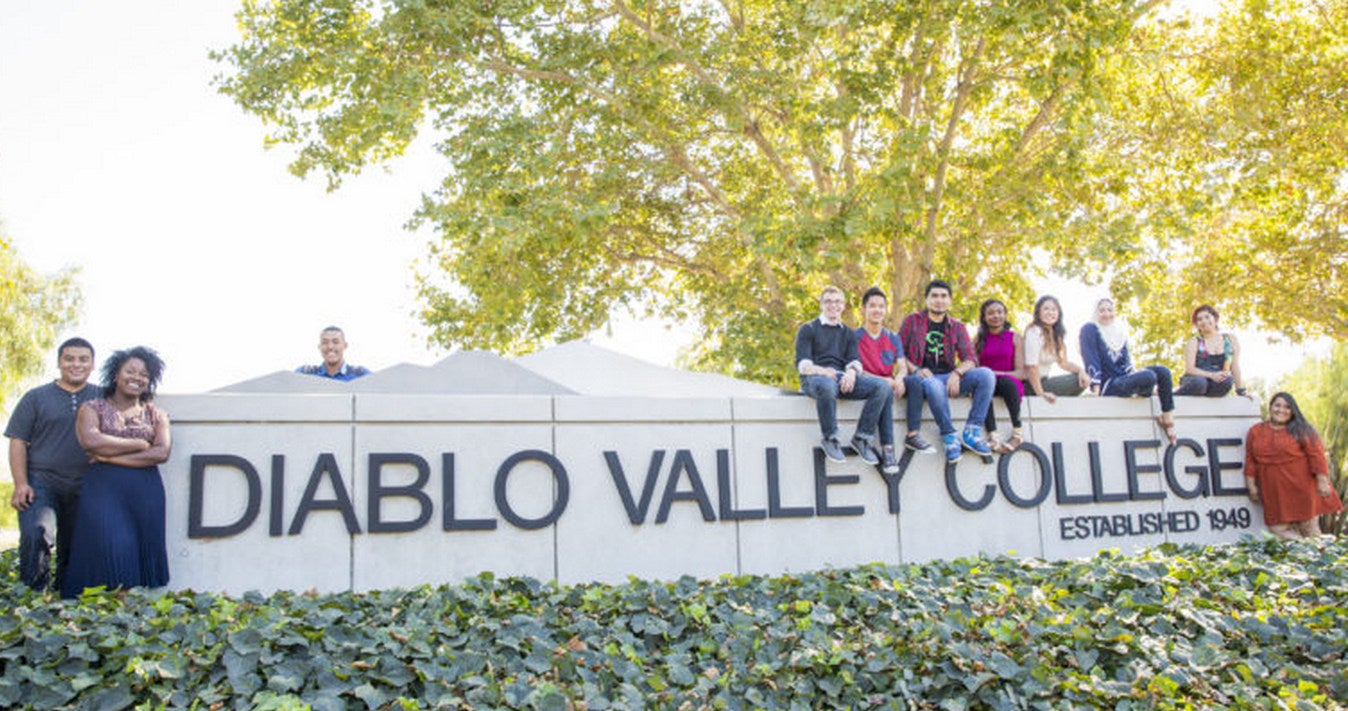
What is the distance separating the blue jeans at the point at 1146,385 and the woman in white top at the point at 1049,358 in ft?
0.87

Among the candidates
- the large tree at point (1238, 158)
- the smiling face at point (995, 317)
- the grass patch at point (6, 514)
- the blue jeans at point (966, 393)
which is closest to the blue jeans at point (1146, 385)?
the smiling face at point (995, 317)

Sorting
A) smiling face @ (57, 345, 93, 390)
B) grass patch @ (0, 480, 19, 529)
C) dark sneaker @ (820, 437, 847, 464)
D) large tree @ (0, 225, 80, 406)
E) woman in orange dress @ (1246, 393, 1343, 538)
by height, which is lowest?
grass patch @ (0, 480, 19, 529)

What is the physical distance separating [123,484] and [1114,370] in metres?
7.97

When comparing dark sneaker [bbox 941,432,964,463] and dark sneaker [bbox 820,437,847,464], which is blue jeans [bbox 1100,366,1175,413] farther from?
dark sneaker [bbox 820,437,847,464]

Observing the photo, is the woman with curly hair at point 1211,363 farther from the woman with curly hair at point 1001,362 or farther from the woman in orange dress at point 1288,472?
the woman with curly hair at point 1001,362

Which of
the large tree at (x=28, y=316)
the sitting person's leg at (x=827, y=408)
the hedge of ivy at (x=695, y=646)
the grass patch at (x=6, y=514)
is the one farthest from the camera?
the grass patch at (x=6, y=514)

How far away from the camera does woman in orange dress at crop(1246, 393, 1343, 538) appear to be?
9.56 metres

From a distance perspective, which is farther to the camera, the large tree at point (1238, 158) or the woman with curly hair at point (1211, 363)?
the large tree at point (1238, 158)

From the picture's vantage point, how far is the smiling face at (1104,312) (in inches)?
374

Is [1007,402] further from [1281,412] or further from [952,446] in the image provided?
[1281,412]

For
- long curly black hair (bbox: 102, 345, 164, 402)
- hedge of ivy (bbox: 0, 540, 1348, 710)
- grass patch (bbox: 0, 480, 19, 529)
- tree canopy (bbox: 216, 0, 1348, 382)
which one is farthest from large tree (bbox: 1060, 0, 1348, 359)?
grass patch (bbox: 0, 480, 19, 529)

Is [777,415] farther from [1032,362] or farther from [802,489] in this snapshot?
[1032,362]

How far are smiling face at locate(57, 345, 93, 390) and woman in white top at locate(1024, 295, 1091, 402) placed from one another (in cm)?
698

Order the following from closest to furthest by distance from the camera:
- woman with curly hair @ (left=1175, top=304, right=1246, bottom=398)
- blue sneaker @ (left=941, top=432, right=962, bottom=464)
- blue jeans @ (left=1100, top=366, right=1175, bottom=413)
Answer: blue sneaker @ (left=941, top=432, right=962, bottom=464)
blue jeans @ (left=1100, top=366, right=1175, bottom=413)
woman with curly hair @ (left=1175, top=304, right=1246, bottom=398)
